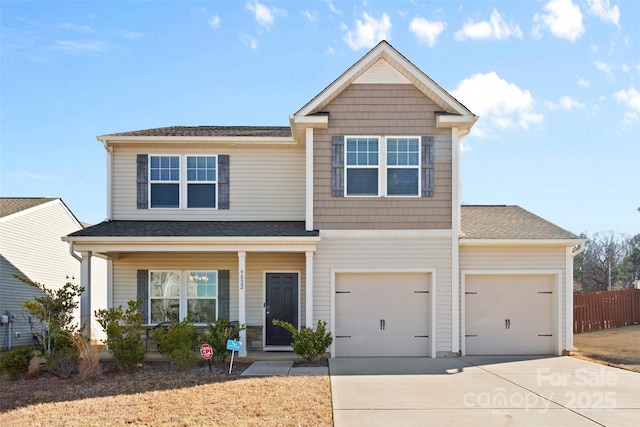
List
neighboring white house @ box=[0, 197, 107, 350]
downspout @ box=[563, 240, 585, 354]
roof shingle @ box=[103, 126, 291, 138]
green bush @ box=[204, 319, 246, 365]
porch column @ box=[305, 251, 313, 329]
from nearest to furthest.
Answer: green bush @ box=[204, 319, 246, 365] < porch column @ box=[305, 251, 313, 329] < downspout @ box=[563, 240, 585, 354] < roof shingle @ box=[103, 126, 291, 138] < neighboring white house @ box=[0, 197, 107, 350]

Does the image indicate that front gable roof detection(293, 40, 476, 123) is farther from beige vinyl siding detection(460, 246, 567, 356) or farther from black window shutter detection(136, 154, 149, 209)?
black window shutter detection(136, 154, 149, 209)

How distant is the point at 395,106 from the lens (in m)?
13.6

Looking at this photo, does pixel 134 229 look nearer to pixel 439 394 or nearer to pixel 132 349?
pixel 132 349

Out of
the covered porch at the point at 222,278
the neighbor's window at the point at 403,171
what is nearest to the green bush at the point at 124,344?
the covered porch at the point at 222,278

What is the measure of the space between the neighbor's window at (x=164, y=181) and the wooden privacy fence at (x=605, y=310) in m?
14.0

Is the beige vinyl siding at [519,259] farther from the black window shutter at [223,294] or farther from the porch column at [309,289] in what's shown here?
the black window shutter at [223,294]

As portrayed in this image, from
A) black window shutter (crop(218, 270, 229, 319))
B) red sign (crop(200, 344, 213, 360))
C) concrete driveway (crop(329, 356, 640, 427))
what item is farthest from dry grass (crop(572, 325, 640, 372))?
black window shutter (crop(218, 270, 229, 319))

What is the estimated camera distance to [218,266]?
14977mm

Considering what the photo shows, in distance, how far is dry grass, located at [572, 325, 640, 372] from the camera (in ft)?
42.3

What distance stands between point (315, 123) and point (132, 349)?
252 inches

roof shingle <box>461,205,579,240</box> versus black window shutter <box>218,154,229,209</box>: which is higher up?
black window shutter <box>218,154,229,209</box>

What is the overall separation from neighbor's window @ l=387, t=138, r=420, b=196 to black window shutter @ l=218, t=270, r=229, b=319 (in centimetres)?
492

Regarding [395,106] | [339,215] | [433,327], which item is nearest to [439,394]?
[433,327]

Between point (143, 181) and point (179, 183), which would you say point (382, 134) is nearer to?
point (179, 183)
